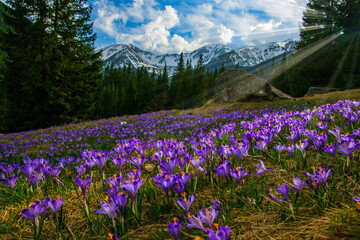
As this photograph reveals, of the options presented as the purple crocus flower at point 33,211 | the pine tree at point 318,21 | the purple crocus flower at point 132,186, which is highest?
the pine tree at point 318,21

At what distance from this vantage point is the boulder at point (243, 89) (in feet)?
39.9

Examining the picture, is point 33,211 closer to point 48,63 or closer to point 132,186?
point 132,186

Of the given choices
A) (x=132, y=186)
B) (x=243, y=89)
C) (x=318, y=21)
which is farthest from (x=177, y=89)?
(x=132, y=186)

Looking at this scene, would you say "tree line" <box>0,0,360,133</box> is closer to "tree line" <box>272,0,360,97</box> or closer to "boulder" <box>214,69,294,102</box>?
"tree line" <box>272,0,360,97</box>

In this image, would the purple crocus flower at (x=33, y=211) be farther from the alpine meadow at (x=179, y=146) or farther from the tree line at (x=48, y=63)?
the tree line at (x=48, y=63)

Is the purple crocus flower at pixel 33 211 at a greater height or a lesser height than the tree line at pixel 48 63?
lesser

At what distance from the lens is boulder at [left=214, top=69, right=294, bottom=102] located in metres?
12.2

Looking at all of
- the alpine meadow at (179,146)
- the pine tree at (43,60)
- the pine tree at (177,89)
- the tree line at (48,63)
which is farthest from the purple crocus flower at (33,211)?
the pine tree at (177,89)

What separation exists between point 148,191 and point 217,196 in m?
0.63

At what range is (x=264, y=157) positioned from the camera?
2543 millimetres

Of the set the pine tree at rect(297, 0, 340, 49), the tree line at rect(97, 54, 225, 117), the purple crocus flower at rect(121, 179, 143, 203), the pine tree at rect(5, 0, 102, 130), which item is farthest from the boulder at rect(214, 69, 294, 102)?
the tree line at rect(97, 54, 225, 117)

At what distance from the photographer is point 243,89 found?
12.8m

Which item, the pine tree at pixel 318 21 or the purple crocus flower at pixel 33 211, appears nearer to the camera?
the purple crocus flower at pixel 33 211

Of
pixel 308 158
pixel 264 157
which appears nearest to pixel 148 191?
pixel 264 157
